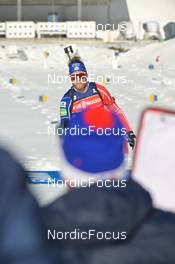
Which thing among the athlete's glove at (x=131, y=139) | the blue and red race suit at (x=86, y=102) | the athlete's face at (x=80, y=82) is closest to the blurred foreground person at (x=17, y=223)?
the athlete's glove at (x=131, y=139)

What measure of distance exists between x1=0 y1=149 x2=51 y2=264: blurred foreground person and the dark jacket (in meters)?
0.13

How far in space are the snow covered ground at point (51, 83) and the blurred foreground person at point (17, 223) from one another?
5025mm

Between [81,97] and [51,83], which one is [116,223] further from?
[51,83]

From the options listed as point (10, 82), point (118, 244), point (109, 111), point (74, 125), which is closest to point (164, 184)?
point (118, 244)

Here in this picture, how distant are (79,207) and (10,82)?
49.9 ft

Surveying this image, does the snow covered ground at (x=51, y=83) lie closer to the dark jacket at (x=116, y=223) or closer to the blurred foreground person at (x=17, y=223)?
the dark jacket at (x=116, y=223)

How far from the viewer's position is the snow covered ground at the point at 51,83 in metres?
9.47

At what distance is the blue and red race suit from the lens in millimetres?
4555

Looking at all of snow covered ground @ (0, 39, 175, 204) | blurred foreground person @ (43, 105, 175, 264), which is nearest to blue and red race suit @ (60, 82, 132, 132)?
snow covered ground @ (0, 39, 175, 204)

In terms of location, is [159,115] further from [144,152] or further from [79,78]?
[79,78]

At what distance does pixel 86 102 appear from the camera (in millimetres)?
4633

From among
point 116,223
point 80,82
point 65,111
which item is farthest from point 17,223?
point 80,82

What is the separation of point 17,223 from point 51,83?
15330mm

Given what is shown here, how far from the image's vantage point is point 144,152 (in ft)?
5.57
